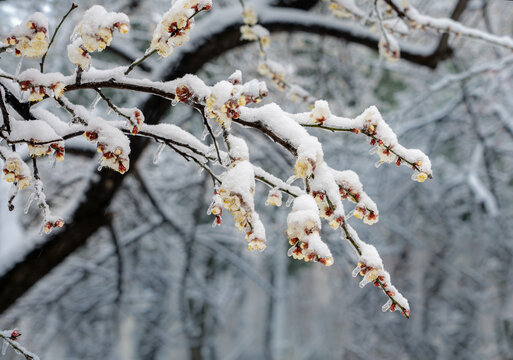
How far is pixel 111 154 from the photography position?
1106 mm

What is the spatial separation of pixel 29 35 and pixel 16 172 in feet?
1.12

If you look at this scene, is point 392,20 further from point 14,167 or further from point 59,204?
point 59,204

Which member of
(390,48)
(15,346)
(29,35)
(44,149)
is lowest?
(15,346)

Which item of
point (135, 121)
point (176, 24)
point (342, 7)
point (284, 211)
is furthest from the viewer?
point (284, 211)

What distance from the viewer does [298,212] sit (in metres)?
0.91

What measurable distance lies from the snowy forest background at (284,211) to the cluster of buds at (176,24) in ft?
5.59

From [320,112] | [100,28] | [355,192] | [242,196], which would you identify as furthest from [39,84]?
[355,192]

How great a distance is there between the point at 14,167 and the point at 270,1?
2.39 metres

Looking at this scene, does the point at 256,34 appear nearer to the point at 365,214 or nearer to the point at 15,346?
the point at 365,214

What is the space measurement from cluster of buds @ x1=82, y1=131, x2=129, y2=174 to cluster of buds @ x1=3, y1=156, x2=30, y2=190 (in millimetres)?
178

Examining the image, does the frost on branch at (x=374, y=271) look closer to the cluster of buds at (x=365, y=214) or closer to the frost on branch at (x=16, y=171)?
the cluster of buds at (x=365, y=214)

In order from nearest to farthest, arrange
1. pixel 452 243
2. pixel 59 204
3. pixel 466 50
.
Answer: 1. pixel 59 204
2. pixel 466 50
3. pixel 452 243

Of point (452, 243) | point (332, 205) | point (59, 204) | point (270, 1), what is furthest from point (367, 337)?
point (332, 205)

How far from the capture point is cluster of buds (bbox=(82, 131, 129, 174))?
1.10 meters
